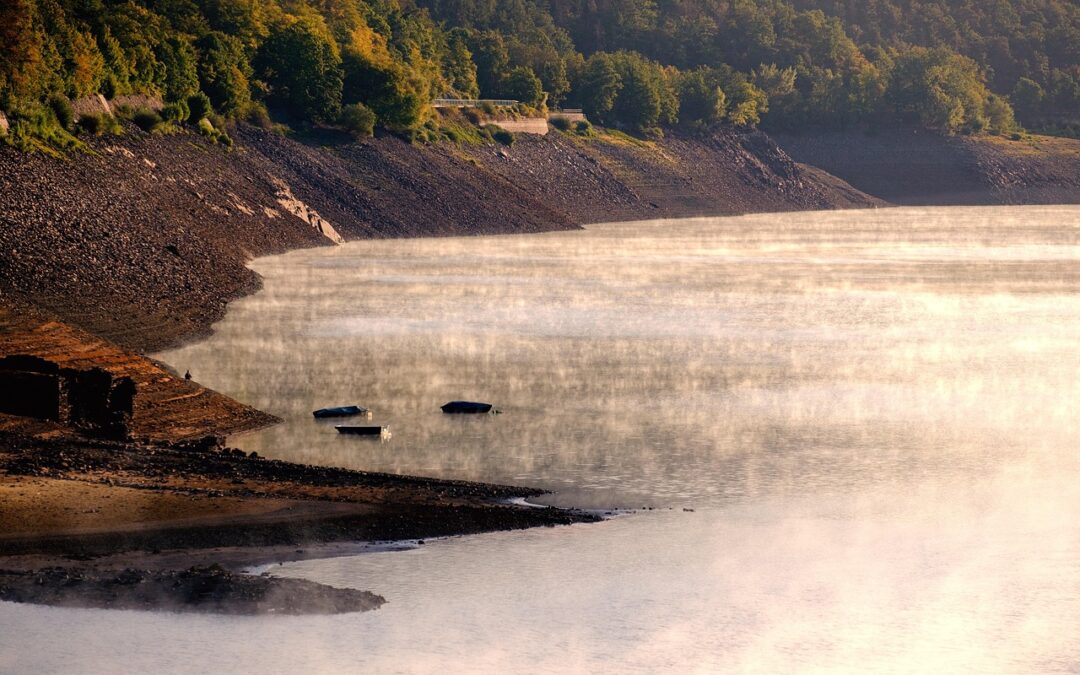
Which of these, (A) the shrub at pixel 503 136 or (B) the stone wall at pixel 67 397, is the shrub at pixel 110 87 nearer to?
(A) the shrub at pixel 503 136

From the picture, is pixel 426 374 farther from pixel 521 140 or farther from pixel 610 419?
pixel 521 140

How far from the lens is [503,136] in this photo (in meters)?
159

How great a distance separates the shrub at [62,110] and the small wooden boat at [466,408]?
5568cm

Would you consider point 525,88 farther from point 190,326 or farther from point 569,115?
point 190,326

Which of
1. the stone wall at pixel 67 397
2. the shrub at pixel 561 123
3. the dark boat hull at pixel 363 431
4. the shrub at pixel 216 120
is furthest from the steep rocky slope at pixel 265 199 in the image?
the stone wall at pixel 67 397

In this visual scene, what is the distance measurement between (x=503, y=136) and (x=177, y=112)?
160 ft

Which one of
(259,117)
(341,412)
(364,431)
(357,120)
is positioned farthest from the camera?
(357,120)

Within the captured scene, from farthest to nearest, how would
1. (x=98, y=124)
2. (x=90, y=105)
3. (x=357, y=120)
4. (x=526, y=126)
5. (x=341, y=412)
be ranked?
(x=526, y=126), (x=357, y=120), (x=90, y=105), (x=98, y=124), (x=341, y=412)

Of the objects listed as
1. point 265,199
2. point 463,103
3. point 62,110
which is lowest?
point 265,199

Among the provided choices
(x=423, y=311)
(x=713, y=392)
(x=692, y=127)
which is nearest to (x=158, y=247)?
(x=423, y=311)

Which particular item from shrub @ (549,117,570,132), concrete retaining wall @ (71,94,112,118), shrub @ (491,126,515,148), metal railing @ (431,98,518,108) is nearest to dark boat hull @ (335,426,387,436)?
concrete retaining wall @ (71,94,112,118)

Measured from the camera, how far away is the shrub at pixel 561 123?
17725 cm

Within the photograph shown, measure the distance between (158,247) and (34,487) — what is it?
4399cm

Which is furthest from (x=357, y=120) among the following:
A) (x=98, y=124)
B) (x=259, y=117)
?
(x=98, y=124)
